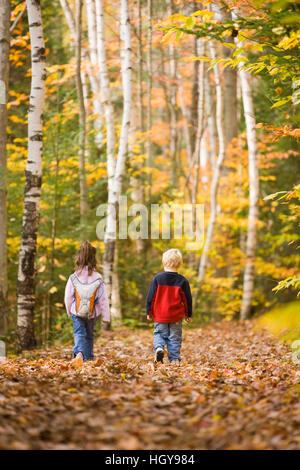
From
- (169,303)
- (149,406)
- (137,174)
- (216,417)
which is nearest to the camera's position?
(216,417)

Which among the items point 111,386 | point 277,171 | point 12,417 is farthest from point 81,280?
point 277,171

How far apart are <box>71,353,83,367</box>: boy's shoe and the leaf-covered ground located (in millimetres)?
149

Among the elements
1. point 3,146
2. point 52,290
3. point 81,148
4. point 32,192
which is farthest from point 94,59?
point 32,192

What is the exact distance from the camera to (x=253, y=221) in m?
14.1

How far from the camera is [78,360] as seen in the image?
677 cm

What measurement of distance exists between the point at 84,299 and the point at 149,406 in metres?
2.86

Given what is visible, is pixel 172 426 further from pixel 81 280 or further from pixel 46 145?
pixel 46 145

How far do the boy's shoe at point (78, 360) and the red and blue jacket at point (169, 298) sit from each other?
108cm

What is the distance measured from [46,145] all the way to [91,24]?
602cm

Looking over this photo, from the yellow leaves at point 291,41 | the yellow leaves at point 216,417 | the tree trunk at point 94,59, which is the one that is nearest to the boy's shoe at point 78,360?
the yellow leaves at point 216,417

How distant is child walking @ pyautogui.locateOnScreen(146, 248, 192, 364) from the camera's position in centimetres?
705

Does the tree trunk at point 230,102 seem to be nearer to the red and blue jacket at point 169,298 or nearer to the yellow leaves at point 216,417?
the red and blue jacket at point 169,298

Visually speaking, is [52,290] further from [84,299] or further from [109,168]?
[84,299]

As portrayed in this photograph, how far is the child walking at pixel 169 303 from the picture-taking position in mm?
7055
